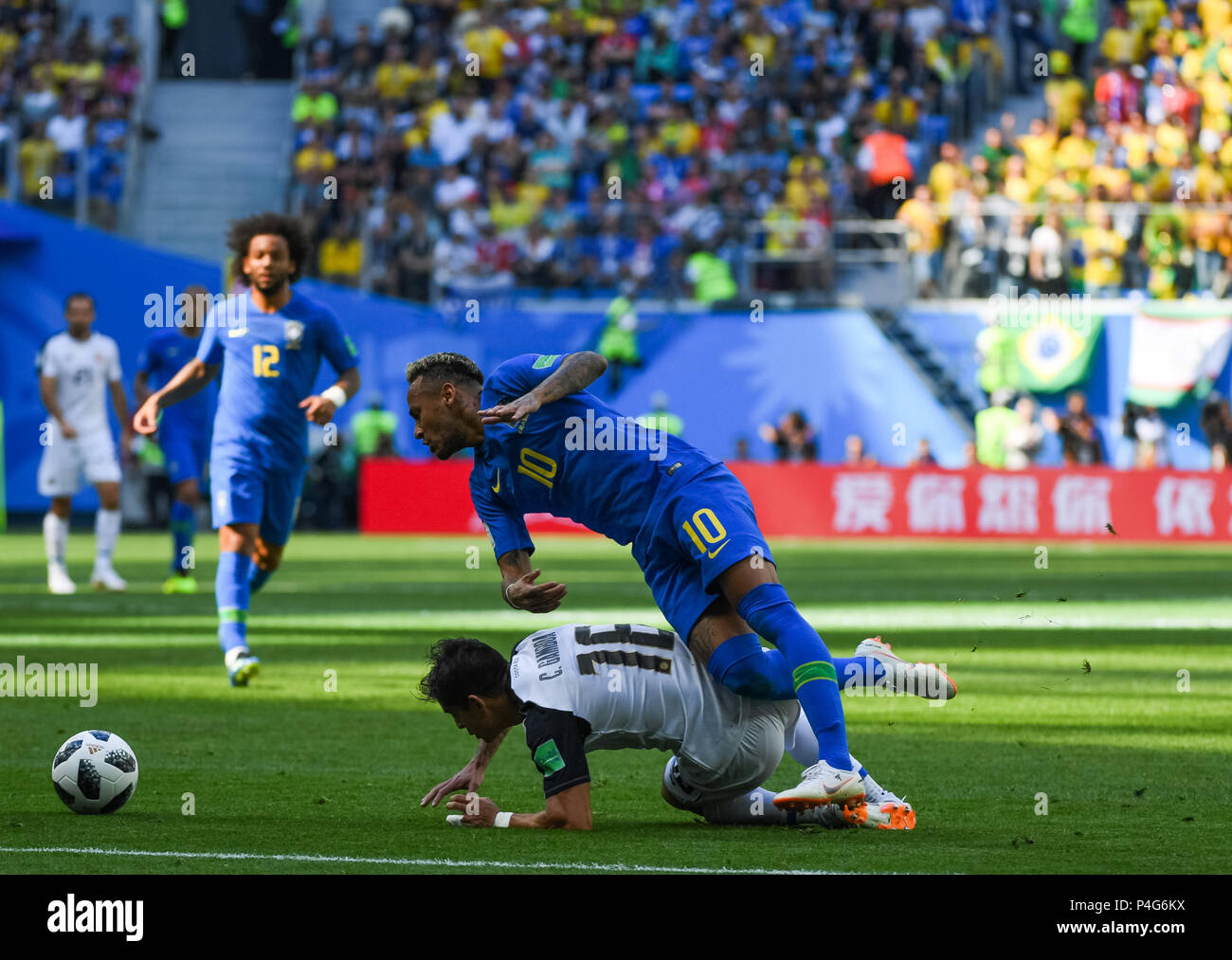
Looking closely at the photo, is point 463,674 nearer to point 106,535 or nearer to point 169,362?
point 169,362

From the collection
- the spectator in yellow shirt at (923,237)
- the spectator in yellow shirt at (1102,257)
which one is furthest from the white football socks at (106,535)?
the spectator in yellow shirt at (1102,257)

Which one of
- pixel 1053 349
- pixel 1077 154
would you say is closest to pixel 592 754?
pixel 1053 349

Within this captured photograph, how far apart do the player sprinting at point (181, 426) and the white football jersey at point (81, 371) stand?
0.66 m

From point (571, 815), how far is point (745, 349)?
2396cm

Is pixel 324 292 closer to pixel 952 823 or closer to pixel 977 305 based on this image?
pixel 977 305

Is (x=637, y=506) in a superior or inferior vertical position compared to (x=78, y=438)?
inferior

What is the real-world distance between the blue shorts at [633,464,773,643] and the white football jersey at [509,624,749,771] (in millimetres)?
195

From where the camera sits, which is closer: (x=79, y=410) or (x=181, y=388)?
(x=181, y=388)

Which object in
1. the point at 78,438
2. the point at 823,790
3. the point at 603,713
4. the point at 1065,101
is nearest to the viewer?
the point at 823,790

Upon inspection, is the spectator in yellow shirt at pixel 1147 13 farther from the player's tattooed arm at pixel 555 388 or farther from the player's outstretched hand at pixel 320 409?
the player's tattooed arm at pixel 555 388

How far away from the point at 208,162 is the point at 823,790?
1171 inches

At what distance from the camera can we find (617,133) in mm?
31875

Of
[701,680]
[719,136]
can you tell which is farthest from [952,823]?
[719,136]

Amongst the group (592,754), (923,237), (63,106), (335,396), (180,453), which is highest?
(63,106)
